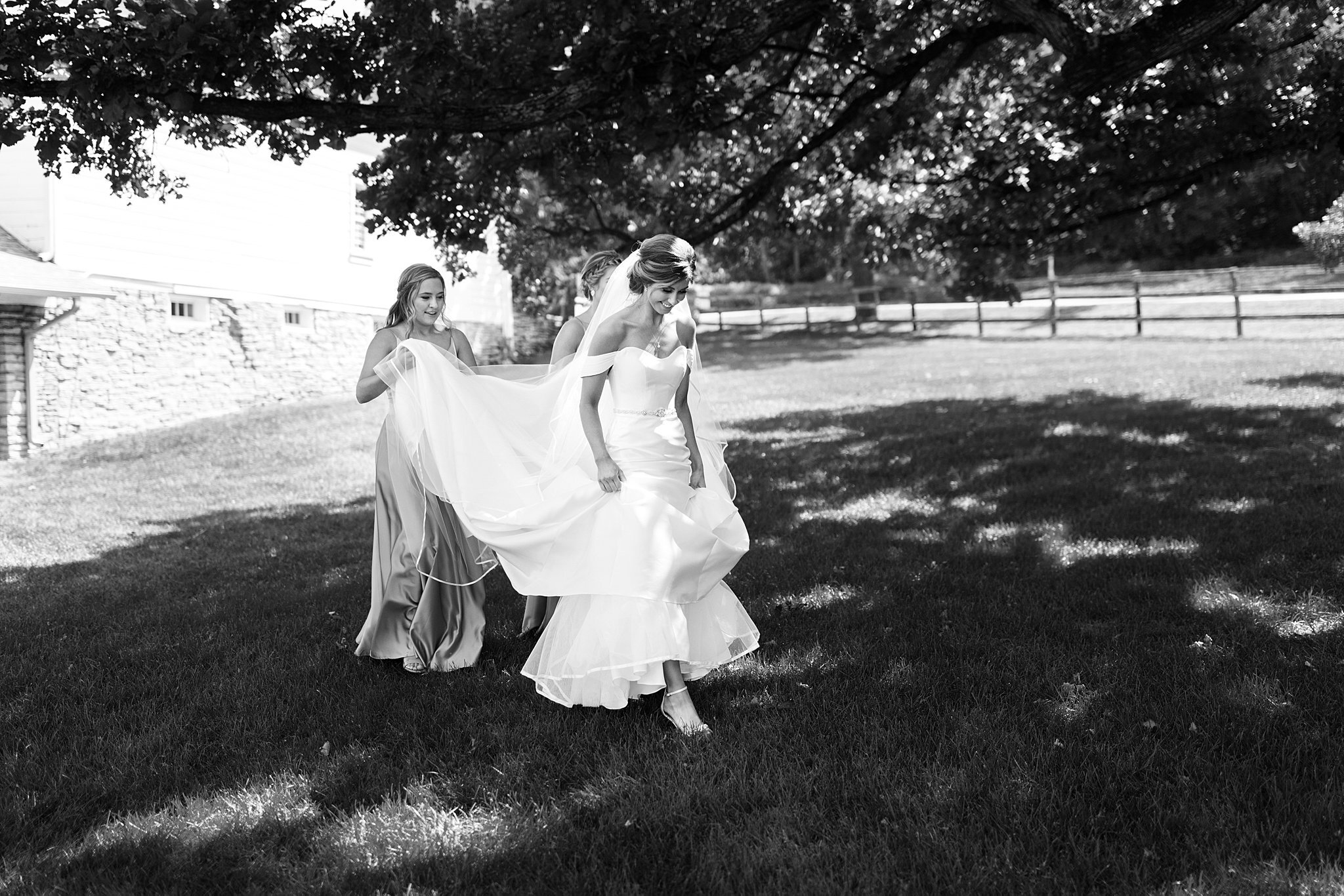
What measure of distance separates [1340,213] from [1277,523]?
640 cm

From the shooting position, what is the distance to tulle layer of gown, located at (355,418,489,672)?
6.00m

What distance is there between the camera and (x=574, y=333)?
6449 millimetres

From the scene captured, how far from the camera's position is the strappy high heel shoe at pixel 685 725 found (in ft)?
15.8

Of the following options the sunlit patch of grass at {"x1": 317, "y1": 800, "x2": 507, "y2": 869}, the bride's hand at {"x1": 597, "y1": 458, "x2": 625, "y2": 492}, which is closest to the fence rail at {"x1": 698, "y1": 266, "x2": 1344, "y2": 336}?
the bride's hand at {"x1": 597, "y1": 458, "x2": 625, "y2": 492}

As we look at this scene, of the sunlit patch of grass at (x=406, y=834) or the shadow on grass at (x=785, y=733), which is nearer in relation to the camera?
the shadow on grass at (x=785, y=733)

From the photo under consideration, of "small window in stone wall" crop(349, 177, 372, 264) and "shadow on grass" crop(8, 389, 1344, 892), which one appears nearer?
"shadow on grass" crop(8, 389, 1344, 892)

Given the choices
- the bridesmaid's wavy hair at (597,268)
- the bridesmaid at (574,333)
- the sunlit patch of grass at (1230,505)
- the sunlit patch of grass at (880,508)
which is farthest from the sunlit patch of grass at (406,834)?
the sunlit patch of grass at (1230,505)

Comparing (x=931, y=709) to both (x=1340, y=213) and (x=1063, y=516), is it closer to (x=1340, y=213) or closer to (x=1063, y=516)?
(x=1063, y=516)

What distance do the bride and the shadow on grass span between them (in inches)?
11.9

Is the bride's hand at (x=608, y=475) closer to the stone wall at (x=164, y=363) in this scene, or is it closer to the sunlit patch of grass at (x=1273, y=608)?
the sunlit patch of grass at (x=1273, y=608)

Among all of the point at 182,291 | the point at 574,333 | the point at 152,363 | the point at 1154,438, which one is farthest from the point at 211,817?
the point at 182,291

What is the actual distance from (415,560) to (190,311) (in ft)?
47.3

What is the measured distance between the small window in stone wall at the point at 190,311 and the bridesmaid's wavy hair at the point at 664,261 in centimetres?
1514

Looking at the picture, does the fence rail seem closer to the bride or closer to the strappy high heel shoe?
the bride
